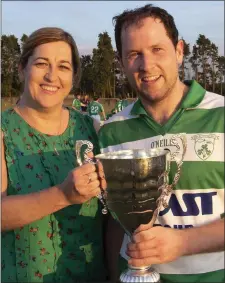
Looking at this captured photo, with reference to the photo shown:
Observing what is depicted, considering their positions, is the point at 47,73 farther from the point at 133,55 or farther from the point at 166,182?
the point at 166,182

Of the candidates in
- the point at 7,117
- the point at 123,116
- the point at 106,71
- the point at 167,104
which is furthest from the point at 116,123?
the point at 106,71

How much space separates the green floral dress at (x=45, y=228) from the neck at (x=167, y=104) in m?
0.42

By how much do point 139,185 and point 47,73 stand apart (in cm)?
63

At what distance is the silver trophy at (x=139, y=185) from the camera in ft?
4.63

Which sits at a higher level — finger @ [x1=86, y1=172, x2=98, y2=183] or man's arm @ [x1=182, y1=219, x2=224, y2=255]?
finger @ [x1=86, y1=172, x2=98, y2=183]

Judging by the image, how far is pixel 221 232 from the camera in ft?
4.76

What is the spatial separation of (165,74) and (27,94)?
586mm

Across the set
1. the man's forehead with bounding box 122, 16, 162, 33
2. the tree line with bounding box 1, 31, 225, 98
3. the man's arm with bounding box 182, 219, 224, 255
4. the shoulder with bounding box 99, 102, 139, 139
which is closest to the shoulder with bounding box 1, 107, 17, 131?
the shoulder with bounding box 99, 102, 139, 139

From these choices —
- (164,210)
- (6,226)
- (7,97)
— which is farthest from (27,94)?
(7,97)

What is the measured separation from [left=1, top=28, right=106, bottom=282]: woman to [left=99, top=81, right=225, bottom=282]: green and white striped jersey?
36 centimetres

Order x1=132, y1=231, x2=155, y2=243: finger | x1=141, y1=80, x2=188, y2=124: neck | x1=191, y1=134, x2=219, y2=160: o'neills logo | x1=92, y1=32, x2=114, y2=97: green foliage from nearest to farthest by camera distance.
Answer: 1. x1=132, y1=231, x2=155, y2=243: finger
2. x1=191, y1=134, x2=219, y2=160: o'neills logo
3. x1=141, y1=80, x2=188, y2=124: neck
4. x1=92, y1=32, x2=114, y2=97: green foliage

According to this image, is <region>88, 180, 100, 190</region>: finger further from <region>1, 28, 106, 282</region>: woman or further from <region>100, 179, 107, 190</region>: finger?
<region>1, 28, 106, 282</region>: woman

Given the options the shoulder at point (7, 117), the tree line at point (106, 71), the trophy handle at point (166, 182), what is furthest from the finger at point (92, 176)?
the tree line at point (106, 71)

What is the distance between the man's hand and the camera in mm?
1385
